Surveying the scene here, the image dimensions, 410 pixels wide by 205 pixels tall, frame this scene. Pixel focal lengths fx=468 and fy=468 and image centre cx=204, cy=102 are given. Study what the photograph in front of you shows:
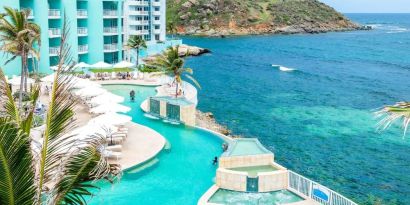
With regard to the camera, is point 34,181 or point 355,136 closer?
point 34,181

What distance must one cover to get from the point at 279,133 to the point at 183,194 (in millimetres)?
23847

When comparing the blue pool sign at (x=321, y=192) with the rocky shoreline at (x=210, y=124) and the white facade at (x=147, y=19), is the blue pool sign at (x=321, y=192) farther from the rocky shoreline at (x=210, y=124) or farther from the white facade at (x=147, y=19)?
the white facade at (x=147, y=19)

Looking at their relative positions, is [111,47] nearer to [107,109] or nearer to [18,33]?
[18,33]

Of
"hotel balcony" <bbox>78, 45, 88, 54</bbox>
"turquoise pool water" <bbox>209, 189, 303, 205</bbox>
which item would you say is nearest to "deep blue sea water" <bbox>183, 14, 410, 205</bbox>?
"turquoise pool water" <bbox>209, 189, 303, 205</bbox>

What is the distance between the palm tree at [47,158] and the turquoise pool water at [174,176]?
42.4 ft

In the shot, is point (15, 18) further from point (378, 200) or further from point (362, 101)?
point (362, 101)

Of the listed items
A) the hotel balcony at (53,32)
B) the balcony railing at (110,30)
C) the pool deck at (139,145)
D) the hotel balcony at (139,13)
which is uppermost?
the hotel balcony at (139,13)

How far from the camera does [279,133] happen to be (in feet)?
144

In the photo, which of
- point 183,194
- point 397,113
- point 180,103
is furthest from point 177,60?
point 397,113

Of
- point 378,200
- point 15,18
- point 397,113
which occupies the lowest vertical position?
point 378,200

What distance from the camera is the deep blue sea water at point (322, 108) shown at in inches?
1359

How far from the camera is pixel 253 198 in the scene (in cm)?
2095

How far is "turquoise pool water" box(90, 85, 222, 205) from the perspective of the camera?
20.7 metres

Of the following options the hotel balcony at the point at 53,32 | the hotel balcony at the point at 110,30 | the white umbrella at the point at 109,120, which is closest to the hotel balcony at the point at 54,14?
the hotel balcony at the point at 53,32
